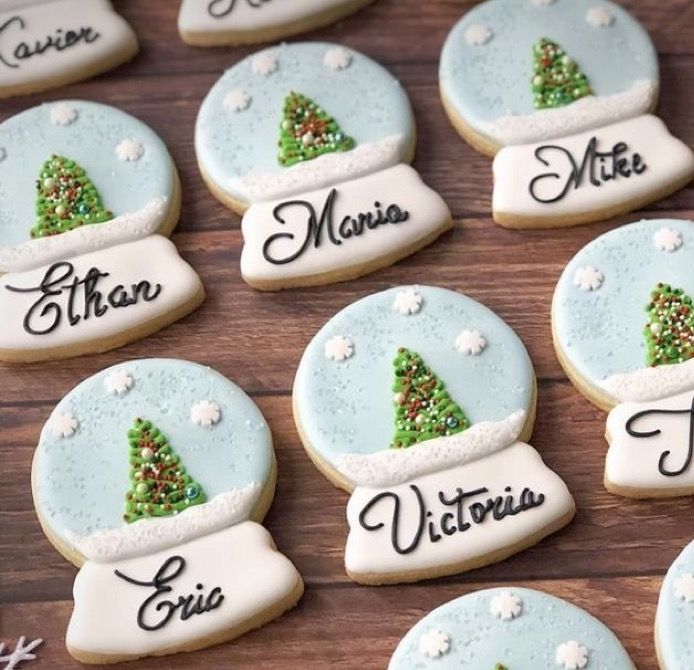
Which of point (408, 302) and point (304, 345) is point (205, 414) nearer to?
point (304, 345)

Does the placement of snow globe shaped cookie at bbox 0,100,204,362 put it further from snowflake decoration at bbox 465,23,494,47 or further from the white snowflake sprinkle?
snowflake decoration at bbox 465,23,494,47

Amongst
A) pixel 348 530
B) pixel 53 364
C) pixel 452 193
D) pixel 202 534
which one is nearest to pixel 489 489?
pixel 348 530

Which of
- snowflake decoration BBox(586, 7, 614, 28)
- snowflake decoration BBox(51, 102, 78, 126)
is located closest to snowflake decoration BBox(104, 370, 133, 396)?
snowflake decoration BBox(51, 102, 78, 126)

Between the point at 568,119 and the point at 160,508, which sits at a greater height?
the point at 568,119

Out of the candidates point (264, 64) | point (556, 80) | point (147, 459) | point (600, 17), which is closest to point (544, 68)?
point (556, 80)

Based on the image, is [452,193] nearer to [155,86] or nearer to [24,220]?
[155,86]

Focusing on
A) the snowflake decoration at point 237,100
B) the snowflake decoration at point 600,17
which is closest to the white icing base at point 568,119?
the snowflake decoration at point 600,17

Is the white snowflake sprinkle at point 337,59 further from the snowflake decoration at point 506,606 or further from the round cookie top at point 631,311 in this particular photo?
the snowflake decoration at point 506,606
